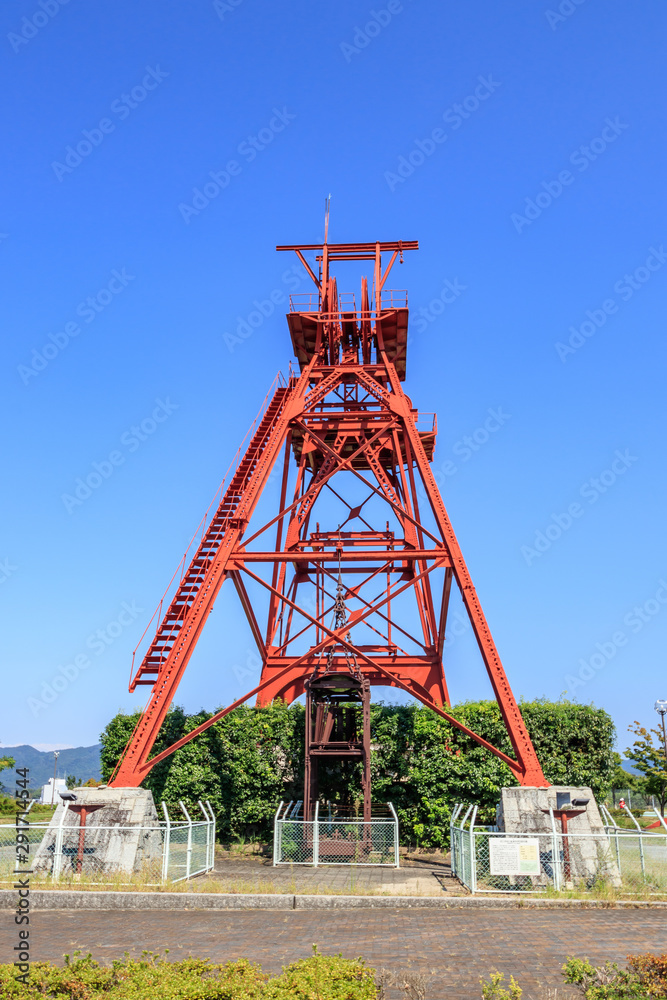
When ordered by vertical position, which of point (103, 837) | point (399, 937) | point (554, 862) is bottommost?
point (399, 937)

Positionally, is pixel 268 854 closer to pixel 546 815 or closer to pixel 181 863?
pixel 181 863

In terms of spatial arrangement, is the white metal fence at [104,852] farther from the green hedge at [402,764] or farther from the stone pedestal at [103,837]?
the green hedge at [402,764]

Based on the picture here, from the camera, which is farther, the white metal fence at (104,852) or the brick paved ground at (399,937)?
the white metal fence at (104,852)

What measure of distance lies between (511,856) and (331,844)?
14.6 feet

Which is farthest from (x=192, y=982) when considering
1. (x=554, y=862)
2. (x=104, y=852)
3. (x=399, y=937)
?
(x=104, y=852)

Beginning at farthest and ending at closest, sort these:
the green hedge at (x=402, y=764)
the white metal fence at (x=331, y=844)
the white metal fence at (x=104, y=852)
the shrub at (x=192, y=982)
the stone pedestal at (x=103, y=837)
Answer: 1. the green hedge at (x=402, y=764)
2. the white metal fence at (x=331, y=844)
3. the stone pedestal at (x=103, y=837)
4. the white metal fence at (x=104, y=852)
5. the shrub at (x=192, y=982)

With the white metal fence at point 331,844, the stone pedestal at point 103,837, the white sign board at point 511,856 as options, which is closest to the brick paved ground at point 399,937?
the white sign board at point 511,856

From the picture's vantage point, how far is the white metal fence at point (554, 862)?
1339 centimetres

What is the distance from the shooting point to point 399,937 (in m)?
10.1

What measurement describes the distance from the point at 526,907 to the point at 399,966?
192 inches

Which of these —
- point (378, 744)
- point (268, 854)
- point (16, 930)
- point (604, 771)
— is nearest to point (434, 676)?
point (378, 744)

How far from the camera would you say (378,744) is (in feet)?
63.8

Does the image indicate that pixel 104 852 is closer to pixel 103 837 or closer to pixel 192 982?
pixel 103 837

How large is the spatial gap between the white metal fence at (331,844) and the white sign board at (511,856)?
286 cm
